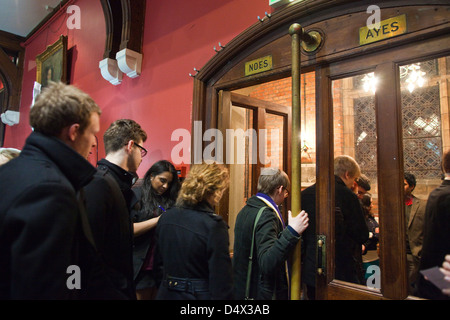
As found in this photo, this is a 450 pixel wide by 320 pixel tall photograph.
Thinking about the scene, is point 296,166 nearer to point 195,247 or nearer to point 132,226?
point 195,247

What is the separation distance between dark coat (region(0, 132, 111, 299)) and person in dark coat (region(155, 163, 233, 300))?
0.63m

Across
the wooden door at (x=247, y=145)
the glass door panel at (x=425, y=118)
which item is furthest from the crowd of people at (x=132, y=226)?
the glass door panel at (x=425, y=118)

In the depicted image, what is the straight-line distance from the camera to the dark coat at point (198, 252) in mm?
1433

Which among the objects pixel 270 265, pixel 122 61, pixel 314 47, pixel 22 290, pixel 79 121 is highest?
pixel 122 61

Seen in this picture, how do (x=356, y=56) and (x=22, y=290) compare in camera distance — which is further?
(x=356, y=56)

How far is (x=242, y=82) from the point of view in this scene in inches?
97.2

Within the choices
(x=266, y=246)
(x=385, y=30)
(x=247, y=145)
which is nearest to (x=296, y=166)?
(x=266, y=246)

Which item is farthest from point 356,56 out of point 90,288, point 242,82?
point 90,288

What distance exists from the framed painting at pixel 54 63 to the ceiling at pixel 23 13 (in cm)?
82

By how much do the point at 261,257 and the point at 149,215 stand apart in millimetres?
848

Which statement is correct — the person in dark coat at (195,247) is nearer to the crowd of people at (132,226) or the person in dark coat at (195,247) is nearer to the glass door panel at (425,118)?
the crowd of people at (132,226)

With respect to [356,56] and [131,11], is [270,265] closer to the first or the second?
[356,56]

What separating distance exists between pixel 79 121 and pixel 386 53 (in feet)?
5.42

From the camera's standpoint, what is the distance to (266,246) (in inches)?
72.7
